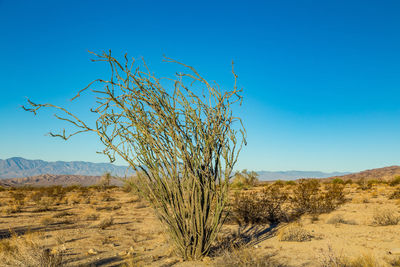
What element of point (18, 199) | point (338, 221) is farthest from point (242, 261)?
point (18, 199)

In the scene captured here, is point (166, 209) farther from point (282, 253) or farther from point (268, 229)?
point (268, 229)

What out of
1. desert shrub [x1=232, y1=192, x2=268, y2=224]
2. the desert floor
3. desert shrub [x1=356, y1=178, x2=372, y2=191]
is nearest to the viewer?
the desert floor

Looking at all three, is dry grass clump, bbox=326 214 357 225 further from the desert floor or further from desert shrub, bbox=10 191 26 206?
desert shrub, bbox=10 191 26 206

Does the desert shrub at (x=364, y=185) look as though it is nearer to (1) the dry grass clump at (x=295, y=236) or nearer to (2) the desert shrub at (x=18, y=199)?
(1) the dry grass clump at (x=295, y=236)

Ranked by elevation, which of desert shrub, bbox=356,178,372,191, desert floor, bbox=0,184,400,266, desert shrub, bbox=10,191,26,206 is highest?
desert shrub, bbox=356,178,372,191

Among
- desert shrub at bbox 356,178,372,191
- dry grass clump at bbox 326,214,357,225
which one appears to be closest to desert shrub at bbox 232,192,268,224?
dry grass clump at bbox 326,214,357,225

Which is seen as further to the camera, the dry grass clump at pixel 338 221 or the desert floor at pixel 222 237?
the dry grass clump at pixel 338 221

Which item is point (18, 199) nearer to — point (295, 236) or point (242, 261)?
point (295, 236)

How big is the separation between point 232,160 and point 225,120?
0.79 meters

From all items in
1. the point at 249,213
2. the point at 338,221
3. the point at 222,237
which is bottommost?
the point at 222,237

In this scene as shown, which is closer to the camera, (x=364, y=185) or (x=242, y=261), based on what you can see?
(x=242, y=261)

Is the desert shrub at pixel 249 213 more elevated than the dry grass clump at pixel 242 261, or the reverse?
the desert shrub at pixel 249 213

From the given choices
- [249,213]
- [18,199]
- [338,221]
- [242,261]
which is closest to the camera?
[242,261]

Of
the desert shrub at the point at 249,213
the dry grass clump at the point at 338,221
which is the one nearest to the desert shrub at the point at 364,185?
the dry grass clump at the point at 338,221
